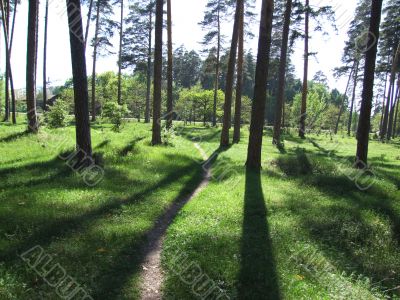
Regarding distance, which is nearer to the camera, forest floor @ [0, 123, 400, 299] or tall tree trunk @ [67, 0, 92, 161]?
forest floor @ [0, 123, 400, 299]

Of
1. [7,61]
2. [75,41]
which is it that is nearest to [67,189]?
[75,41]

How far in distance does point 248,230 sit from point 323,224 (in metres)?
1.83

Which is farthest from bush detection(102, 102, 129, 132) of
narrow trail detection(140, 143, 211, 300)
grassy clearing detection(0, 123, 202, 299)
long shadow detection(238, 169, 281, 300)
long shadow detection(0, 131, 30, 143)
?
long shadow detection(238, 169, 281, 300)

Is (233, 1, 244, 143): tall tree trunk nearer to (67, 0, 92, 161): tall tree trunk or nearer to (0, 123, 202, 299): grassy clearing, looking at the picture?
(0, 123, 202, 299): grassy clearing

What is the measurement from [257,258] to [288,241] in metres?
1.09

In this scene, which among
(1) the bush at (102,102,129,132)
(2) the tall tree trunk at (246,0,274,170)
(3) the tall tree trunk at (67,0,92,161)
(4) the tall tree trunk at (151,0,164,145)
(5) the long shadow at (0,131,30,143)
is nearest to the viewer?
(3) the tall tree trunk at (67,0,92,161)

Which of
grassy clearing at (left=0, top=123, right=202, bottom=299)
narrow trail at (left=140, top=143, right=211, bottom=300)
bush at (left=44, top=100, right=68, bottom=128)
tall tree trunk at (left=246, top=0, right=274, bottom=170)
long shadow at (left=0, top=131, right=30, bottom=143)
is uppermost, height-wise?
tall tree trunk at (left=246, top=0, right=274, bottom=170)

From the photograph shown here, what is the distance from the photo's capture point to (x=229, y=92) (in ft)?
67.6

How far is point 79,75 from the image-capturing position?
10930mm

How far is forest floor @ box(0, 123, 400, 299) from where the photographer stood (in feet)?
19.1

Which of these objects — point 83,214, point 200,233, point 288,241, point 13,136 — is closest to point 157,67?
point 13,136

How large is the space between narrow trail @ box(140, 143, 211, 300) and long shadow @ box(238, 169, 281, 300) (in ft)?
4.65

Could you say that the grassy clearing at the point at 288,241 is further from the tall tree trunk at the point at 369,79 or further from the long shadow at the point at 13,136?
the long shadow at the point at 13,136

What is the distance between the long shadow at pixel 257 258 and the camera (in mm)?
5781
